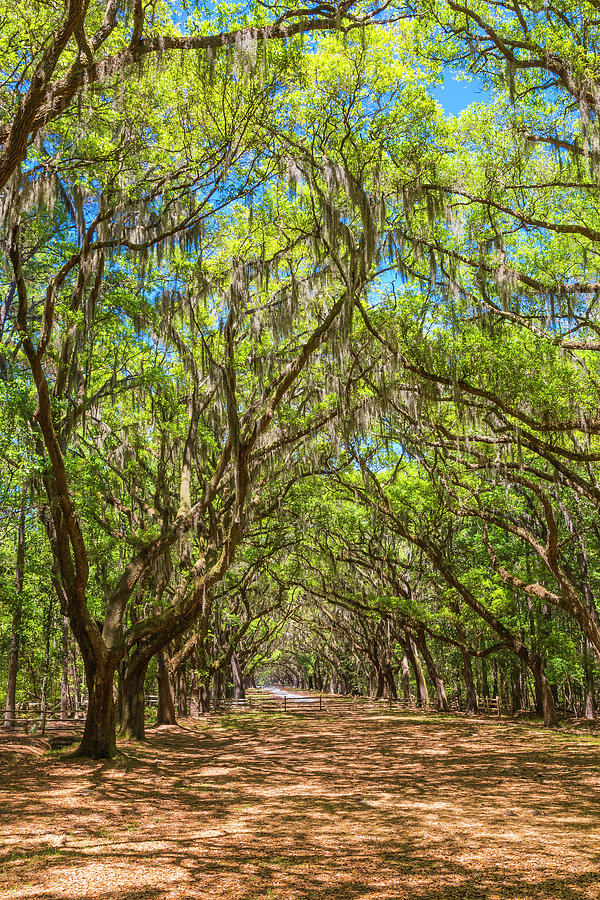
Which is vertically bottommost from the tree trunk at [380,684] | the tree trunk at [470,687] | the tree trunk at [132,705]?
the tree trunk at [380,684]

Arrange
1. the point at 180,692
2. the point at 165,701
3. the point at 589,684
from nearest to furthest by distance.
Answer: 1. the point at 165,701
2. the point at 589,684
3. the point at 180,692

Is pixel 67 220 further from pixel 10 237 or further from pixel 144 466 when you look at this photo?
pixel 144 466

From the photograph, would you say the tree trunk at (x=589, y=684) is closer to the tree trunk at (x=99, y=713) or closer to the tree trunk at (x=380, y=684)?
the tree trunk at (x=380, y=684)

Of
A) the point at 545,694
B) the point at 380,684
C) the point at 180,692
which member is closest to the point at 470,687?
the point at 545,694

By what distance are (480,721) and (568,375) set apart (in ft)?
50.2

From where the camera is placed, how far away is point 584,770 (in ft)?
35.6

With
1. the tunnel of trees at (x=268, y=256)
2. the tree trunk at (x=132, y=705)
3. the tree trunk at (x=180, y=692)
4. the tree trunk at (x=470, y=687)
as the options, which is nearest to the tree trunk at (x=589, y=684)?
the tree trunk at (x=470, y=687)

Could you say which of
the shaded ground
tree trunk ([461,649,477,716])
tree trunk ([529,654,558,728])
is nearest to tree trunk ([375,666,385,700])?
tree trunk ([461,649,477,716])

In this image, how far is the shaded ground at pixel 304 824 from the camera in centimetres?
474

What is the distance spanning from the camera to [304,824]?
704 cm

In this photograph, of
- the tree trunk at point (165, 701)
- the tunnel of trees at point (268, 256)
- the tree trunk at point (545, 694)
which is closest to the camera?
the tunnel of trees at point (268, 256)

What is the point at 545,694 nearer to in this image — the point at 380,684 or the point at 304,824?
the point at 304,824

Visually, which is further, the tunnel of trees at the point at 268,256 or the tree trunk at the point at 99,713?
the tree trunk at the point at 99,713

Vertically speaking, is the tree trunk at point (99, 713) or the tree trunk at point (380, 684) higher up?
the tree trunk at point (99, 713)
